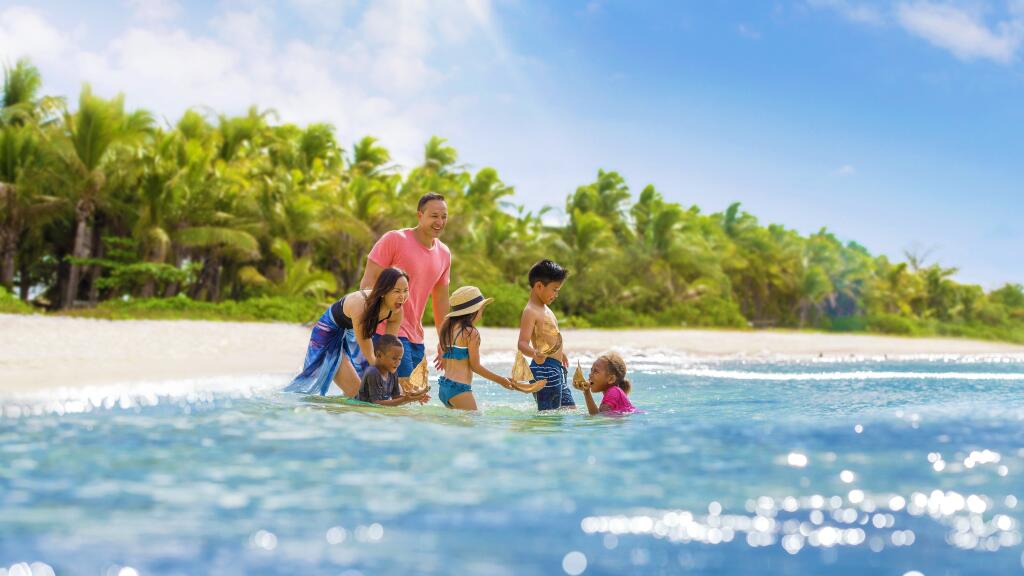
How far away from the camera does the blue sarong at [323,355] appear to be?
6.43 metres

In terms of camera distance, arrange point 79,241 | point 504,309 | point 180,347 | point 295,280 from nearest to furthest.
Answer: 1. point 180,347
2. point 79,241
3. point 504,309
4. point 295,280

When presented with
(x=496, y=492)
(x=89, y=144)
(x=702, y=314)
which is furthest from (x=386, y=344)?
(x=702, y=314)

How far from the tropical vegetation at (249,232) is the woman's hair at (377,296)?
52.5ft

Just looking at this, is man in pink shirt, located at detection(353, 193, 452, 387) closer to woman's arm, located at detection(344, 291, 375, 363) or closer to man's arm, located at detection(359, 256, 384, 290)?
man's arm, located at detection(359, 256, 384, 290)

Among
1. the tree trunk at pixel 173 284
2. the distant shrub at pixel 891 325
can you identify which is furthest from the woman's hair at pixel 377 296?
the distant shrub at pixel 891 325

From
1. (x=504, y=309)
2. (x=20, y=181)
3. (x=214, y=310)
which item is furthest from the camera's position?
(x=504, y=309)

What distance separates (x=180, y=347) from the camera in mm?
12820

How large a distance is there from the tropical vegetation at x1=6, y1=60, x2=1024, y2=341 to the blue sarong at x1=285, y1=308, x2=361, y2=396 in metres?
15.0

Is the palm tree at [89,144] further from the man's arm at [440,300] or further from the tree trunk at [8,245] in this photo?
the man's arm at [440,300]

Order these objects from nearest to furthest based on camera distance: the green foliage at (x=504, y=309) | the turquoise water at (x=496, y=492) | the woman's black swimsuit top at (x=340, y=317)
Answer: the turquoise water at (x=496, y=492) → the woman's black swimsuit top at (x=340, y=317) → the green foliage at (x=504, y=309)

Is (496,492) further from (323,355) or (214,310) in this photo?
(214,310)

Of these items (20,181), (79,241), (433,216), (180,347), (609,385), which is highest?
(20,181)

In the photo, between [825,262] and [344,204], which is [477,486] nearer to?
[344,204]

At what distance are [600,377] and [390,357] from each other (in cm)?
148
